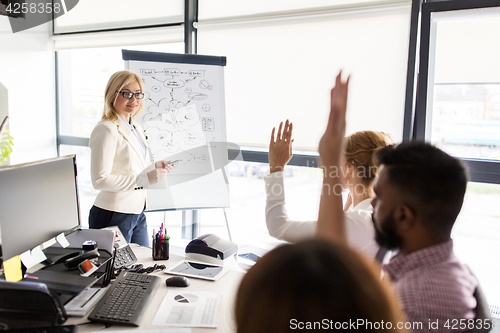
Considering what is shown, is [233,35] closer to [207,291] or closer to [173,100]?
[173,100]

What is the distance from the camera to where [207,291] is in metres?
1.40

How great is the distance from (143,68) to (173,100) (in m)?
0.32

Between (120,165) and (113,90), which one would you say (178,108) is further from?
(120,165)

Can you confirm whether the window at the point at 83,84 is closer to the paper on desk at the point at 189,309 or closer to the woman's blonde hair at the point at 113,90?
the woman's blonde hair at the point at 113,90

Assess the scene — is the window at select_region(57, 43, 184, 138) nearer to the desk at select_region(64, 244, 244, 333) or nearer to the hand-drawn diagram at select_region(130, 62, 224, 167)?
the hand-drawn diagram at select_region(130, 62, 224, 167)

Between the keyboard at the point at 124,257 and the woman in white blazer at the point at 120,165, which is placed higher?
the woman in white blazer at the point at 120,165

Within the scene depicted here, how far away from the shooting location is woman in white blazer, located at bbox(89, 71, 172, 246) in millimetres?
2102

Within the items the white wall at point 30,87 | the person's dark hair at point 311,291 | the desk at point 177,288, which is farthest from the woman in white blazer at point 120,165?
the white wall at point 30,87

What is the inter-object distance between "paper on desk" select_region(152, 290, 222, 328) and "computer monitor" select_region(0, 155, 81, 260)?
0.51 metres

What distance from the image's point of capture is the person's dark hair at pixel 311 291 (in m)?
0.43

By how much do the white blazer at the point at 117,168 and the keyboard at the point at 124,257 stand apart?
508mm

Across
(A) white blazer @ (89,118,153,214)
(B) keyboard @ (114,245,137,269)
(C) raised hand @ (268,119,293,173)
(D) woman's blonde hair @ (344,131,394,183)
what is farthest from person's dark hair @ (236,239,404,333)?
(A) white blazer @ (89,118,153,214)

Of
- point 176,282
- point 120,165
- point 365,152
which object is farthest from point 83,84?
point 365,152

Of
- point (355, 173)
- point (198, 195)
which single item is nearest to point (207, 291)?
point (355, 173)
